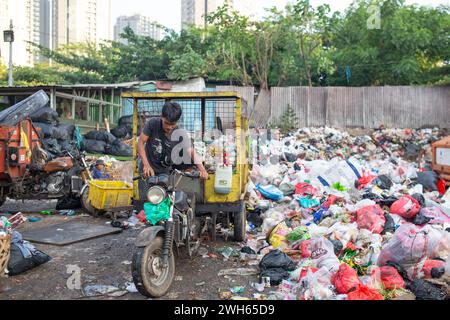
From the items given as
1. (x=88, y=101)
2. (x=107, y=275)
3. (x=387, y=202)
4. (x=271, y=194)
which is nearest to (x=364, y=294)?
(x=107, y=275)

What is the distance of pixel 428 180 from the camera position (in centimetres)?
825

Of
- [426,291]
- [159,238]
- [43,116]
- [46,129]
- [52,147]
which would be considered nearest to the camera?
[426,291]

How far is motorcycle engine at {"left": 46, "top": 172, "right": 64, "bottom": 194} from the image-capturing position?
7.21 meters

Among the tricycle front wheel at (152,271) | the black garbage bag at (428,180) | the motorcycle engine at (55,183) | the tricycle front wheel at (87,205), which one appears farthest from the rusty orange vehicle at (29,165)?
the black garbage bag at (428,180)

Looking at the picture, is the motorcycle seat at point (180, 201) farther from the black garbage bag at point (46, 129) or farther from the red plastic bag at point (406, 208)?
the black garbage bag at point (46, 129)

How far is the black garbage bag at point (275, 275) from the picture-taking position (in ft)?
13.1

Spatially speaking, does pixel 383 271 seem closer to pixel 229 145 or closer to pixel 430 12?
pixel 229 145

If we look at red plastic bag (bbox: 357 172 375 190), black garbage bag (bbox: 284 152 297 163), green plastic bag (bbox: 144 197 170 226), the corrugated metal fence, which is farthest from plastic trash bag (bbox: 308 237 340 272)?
the corrugated metal fence

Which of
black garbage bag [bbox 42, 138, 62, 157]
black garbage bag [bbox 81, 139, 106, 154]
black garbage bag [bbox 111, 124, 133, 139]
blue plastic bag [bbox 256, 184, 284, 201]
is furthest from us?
black garbage bag [bbox 111, 124, 133, 139]

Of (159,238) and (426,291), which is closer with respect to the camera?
(426,291)

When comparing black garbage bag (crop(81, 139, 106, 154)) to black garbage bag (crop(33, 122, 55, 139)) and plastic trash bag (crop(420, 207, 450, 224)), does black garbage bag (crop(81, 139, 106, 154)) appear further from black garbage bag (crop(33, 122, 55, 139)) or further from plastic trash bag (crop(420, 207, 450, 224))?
plastic trash bag (crop(420, 207, 450, 224))

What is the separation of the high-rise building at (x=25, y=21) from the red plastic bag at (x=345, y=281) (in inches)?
931

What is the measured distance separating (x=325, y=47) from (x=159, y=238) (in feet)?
60.3

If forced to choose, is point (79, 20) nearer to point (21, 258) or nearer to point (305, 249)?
point (21, 258)
